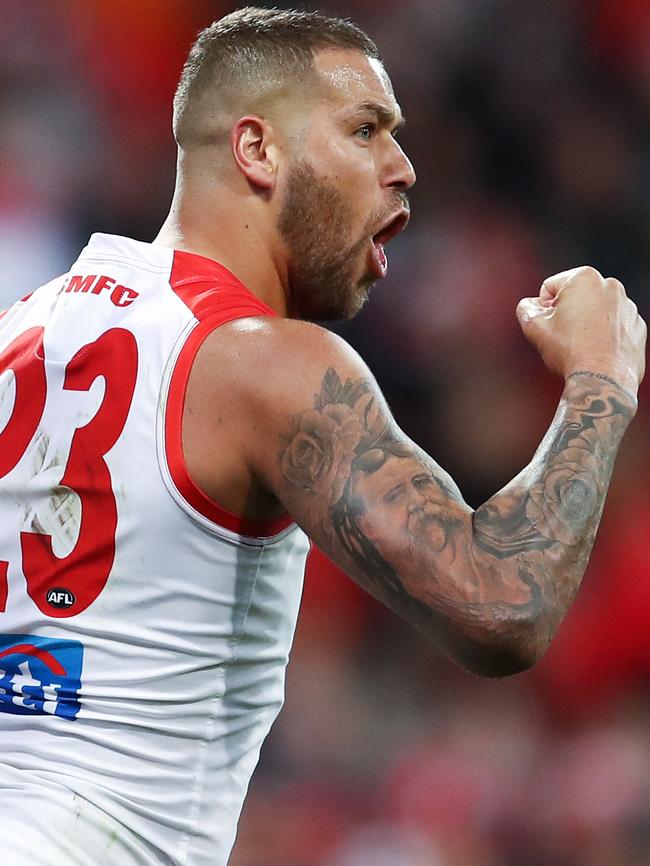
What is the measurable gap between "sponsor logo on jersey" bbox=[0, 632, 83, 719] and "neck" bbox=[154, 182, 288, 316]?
2.32ft

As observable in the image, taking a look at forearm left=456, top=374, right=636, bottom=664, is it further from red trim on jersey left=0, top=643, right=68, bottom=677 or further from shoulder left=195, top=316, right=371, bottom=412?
red trim on jersey left=0, top=643, right=68, bottom=677

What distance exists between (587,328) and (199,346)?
661 mm

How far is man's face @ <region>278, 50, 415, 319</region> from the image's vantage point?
2363mm

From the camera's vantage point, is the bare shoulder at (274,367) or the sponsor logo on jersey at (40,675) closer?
the bare shoulder at (274,367)

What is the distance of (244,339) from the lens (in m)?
1.89

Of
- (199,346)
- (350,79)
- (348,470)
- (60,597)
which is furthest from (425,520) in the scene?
(350,79)

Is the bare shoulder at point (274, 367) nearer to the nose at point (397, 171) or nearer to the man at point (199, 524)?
the man at point (199, 524)

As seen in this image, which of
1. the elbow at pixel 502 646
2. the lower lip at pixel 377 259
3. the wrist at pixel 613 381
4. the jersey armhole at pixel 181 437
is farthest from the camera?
the lower lip at pixel 377 259

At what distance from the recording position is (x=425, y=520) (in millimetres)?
1785

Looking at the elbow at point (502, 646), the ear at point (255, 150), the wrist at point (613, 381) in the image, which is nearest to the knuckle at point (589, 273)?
the wrist at point (613, 381)

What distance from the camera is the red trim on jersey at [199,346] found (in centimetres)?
190

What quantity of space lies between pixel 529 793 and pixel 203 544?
3456mm

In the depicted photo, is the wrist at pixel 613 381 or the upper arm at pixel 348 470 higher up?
the wrist at pixel 613 381

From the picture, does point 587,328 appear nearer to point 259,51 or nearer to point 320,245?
point 320,245
